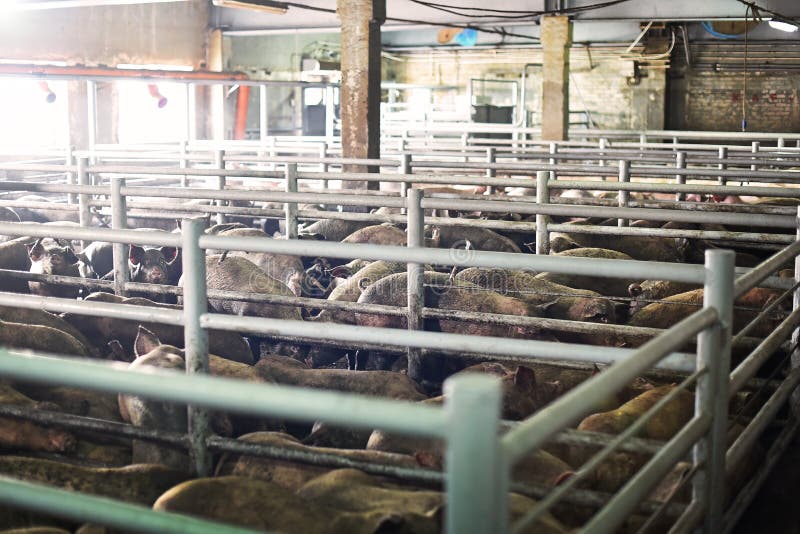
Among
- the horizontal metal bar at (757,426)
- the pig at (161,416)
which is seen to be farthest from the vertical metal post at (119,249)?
the horizontal metal bar at (757,426)

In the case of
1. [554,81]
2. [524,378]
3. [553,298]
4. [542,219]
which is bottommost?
[524,378]

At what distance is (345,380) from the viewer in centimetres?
440

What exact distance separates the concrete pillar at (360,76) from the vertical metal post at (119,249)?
471 centimetres

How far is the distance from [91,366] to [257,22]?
16.6m

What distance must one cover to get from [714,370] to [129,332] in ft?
11.3

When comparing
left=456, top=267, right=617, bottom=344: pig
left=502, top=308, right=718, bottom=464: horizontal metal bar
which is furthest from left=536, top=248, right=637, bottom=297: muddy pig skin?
left=502, top=308, right=718, bottom=464: horizontal metal bar

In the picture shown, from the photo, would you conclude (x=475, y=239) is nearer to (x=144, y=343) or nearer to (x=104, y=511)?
(x=144, y=343)

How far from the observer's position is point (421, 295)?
4.97 metres

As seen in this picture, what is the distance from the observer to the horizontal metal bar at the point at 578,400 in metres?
1.68

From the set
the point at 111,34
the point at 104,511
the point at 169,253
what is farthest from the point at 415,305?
the point at 111,34

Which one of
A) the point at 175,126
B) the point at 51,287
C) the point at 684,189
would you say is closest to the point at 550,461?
the point at 684,189

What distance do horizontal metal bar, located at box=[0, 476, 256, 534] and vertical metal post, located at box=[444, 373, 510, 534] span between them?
0.38 meters

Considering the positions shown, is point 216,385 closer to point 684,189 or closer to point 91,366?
point 91,366

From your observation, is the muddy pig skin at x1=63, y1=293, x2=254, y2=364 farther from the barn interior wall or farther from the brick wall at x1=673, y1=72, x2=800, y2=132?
the brick wall at x1=673, y1=72, x2=800, y2=132
